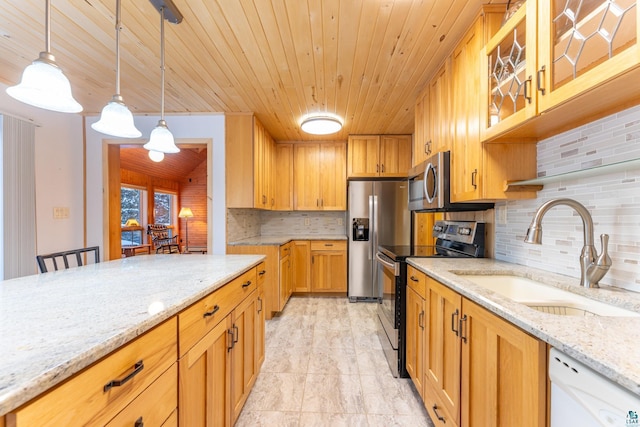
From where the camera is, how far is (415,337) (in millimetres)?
1714

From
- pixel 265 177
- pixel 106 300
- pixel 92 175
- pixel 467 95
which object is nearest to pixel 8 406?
pixel 106 300

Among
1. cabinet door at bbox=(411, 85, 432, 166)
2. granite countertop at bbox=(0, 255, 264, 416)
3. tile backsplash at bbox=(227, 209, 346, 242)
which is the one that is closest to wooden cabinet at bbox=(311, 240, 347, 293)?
tile backsplash at bbox=(227, 209, 346, 242)

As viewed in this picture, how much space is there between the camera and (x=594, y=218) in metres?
1.14

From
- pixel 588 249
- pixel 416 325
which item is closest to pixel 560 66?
pixel 588 249

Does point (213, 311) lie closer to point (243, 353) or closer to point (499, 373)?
point (243, 353)

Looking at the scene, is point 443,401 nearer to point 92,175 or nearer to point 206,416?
point 206,416

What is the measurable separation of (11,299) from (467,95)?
236 centimetres

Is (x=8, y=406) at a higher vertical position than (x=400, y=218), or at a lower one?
lower

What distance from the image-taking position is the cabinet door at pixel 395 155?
12.1 feet

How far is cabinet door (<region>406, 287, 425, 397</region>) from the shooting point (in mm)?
1605

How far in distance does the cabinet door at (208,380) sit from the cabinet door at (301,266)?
96.5 inches

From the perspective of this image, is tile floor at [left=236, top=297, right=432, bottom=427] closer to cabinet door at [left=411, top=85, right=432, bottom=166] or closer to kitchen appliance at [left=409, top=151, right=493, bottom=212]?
kitchen appliance at [left=409, top=151, right=493, bottom=212]

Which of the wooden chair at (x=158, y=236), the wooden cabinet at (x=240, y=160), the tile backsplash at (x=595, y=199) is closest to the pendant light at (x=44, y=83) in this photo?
the wooden cabinet at (x=240, y=160)

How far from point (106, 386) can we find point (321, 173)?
358cm
